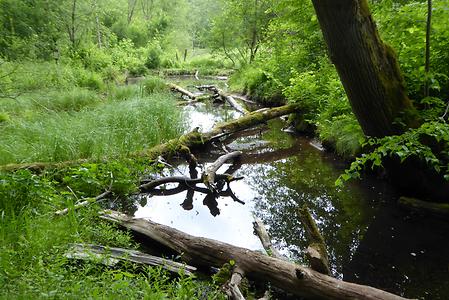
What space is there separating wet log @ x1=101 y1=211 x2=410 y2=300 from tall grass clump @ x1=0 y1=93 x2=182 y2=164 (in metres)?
2.48

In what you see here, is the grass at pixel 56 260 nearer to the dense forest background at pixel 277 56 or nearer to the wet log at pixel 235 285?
the wet log at pixel 235 285

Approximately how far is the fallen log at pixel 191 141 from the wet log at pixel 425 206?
390 centimetres

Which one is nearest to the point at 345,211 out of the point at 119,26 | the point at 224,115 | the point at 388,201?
the point at 388,201

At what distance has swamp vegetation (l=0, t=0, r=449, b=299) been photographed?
325cm

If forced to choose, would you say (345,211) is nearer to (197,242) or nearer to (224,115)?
(197,242)

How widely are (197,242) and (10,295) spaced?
190cm

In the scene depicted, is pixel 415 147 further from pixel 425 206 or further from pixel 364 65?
pixel 425 206

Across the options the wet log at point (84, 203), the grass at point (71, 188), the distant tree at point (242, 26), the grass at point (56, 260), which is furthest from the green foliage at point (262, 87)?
the grass at point (56, 260)

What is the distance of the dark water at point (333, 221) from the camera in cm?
377

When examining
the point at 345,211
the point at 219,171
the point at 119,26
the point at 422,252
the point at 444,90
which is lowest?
the point at 119,26

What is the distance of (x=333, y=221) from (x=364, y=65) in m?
2.10

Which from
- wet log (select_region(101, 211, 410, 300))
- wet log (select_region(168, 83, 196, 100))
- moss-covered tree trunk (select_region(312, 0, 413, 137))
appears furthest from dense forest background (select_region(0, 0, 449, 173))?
wet log (select_region(168, 83, 196, 100))

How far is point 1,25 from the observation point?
470 inches

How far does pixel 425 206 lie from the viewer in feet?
16.1
